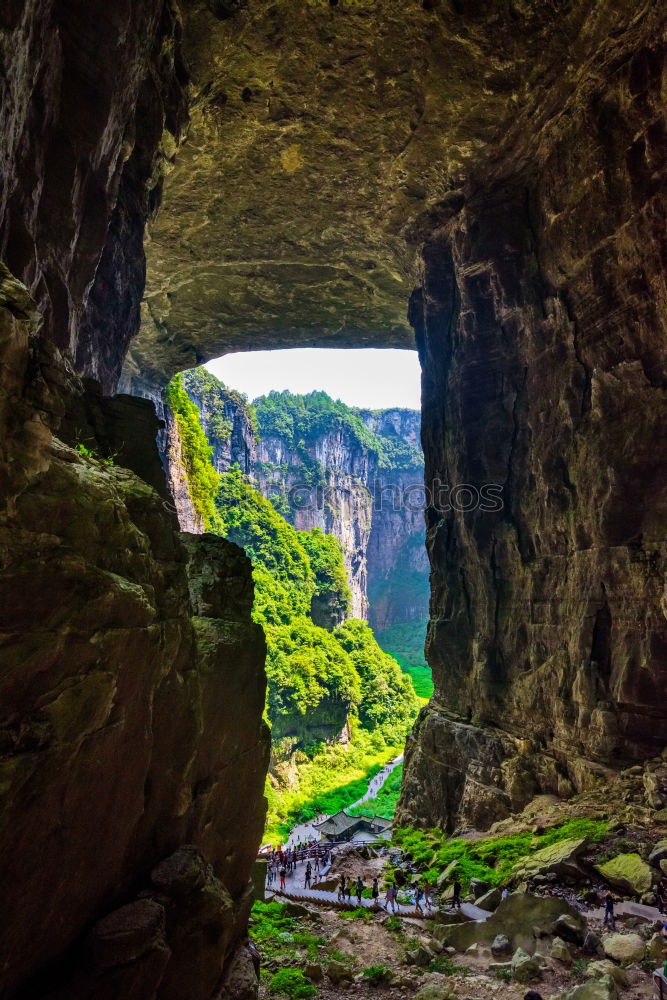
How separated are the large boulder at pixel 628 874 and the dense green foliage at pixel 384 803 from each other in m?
24.8

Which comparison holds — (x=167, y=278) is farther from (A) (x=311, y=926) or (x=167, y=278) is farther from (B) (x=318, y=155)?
(A) (x=311, y=926)

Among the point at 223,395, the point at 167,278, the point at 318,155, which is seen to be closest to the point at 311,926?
the point at 318,155

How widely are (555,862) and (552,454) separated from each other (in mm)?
10200

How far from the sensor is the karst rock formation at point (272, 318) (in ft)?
16.8

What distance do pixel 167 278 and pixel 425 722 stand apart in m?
20.3

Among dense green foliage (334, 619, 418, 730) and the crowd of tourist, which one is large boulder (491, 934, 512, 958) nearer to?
the crowd of tourist

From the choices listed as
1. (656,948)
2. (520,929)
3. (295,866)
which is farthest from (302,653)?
(656,948)

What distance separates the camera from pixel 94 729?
5.26 meters

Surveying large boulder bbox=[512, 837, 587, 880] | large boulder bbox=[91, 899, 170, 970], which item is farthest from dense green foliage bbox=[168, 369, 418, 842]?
large boulder bbox=[91, 899, 170, 970]

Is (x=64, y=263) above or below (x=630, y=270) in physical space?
below

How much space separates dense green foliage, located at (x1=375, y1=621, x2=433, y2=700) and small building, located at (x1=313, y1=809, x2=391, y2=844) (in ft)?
148

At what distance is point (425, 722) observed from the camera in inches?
792

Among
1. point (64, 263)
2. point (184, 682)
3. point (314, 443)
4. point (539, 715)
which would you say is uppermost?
point (314, 443)

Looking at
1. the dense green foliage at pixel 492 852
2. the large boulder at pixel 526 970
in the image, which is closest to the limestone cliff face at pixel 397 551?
the dense green foliage at pixel 492 852
